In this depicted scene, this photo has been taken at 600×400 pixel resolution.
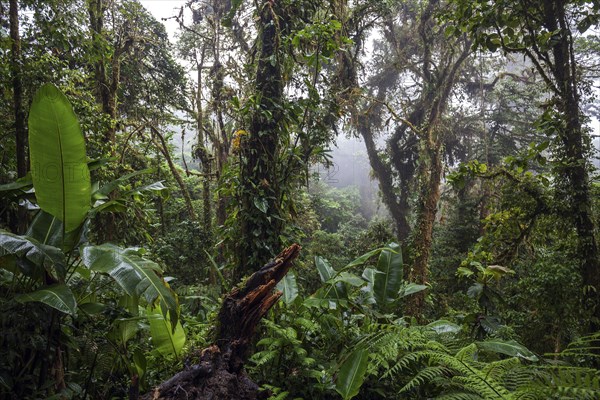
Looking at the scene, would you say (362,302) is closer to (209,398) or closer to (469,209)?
(209,398)

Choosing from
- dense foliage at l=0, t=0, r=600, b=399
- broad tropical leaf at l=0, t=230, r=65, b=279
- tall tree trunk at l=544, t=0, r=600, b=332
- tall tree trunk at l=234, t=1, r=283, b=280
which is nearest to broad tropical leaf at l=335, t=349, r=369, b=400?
dense foliage at l=0, t=0, r=600, b=399

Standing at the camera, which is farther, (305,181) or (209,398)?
(305,181)

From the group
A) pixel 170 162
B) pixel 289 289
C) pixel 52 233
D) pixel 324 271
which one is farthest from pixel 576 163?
pixel 170 162

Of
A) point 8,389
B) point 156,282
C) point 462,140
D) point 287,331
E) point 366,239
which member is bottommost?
point 366,239

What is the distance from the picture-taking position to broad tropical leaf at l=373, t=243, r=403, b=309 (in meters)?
2.74

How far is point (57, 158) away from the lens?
215 centimetres

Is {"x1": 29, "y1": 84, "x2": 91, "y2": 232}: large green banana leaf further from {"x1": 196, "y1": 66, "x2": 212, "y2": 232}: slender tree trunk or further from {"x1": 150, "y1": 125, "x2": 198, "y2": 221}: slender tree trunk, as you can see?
{"x1": 196, "y1": 66, "x2": 212, "y2": 232}: slender tree trunk

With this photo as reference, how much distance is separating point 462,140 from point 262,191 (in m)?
11.4

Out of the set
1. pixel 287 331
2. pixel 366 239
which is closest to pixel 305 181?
pixel 287 331

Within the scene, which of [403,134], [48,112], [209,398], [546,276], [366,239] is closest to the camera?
[209,398]

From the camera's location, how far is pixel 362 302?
2732 mm

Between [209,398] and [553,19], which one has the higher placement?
[553,19]

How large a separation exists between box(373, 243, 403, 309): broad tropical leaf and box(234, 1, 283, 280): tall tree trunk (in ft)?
4.57

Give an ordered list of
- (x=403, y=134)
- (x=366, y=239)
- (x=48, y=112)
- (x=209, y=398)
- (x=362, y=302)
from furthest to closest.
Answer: (x=403, y=134) → (x=366, y=239) → (x=362, y=302) → (x=48, y=112) → (x=209, y=398)
